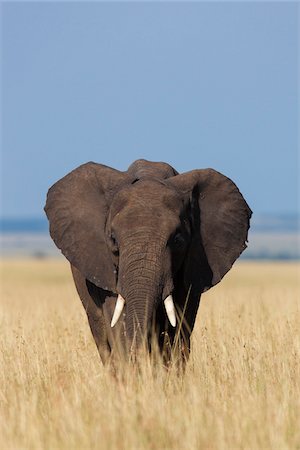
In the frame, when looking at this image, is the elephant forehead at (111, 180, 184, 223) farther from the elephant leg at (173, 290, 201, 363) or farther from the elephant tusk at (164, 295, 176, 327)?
the elephant leg at (173, 290, 201, 363)

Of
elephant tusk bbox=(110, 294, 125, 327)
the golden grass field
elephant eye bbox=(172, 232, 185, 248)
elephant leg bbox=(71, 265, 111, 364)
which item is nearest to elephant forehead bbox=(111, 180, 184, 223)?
elephant eye bbox=(172, 232, 185, 248)

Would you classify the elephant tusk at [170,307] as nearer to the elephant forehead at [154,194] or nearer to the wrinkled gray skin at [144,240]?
the wrinkled gray skin at [144,240]

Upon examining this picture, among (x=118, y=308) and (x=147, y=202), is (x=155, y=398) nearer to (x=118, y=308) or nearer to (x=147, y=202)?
(x=118, y=308)

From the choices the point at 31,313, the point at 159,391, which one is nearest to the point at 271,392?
the point at 159,391

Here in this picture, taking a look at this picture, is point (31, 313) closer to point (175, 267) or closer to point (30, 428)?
point (175, 267)

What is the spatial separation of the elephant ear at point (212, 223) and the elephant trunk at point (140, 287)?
3.56ft

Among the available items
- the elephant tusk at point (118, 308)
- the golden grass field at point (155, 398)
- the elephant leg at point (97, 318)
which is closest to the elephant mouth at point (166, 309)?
the elephant tusk at point (118, 308)

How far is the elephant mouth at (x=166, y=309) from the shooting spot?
1037 cm

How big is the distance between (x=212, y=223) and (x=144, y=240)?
5.07 feet

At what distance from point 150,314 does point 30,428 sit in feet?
6.72

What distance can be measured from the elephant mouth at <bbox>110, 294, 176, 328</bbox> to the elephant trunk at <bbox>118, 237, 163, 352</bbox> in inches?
4.2

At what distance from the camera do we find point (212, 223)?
11922 millimetres

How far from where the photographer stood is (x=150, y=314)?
1026 cm

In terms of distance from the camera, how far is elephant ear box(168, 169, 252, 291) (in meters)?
11.6
